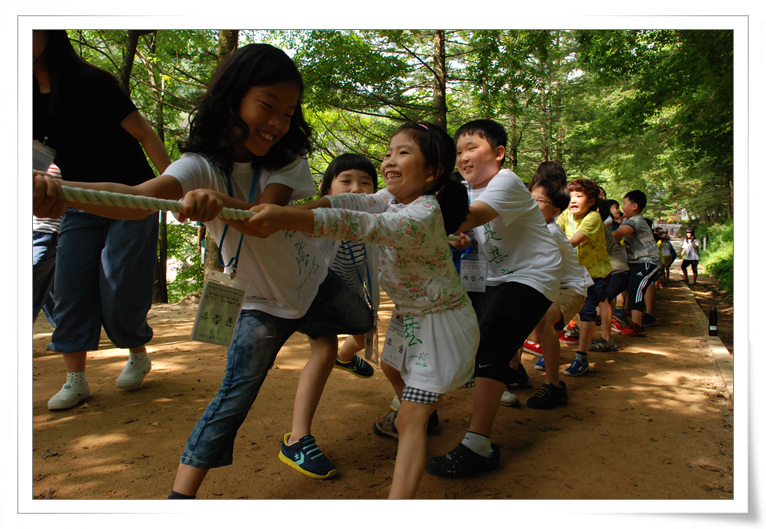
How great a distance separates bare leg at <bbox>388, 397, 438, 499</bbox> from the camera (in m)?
1.95

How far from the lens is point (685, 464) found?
2709 millimetres

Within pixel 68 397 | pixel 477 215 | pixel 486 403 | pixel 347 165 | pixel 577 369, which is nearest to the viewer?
pixel 477 215

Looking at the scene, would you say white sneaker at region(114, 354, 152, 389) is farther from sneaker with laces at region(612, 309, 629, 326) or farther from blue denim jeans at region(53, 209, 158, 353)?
sneaker with laces at region(612, 309, 629, 326)

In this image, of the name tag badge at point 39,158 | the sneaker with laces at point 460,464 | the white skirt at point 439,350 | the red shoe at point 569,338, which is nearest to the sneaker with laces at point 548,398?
the sneaker with laces at point 460,464

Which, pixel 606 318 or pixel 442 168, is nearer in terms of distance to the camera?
pixel 442 168

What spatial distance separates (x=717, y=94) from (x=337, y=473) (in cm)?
803

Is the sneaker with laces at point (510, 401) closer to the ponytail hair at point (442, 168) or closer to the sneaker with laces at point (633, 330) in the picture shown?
the ponytail hair at point (442, 168)

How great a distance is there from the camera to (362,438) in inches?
115

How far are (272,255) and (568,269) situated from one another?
8.01ft

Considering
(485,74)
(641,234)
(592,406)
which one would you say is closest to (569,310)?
(592,406)

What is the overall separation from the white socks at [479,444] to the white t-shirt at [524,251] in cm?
82

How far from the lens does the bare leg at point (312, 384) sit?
2.51 metres

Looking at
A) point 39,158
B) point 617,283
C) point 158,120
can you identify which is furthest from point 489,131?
point 158,120

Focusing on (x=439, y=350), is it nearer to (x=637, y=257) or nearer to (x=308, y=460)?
Answer: (x=308, y=460)
